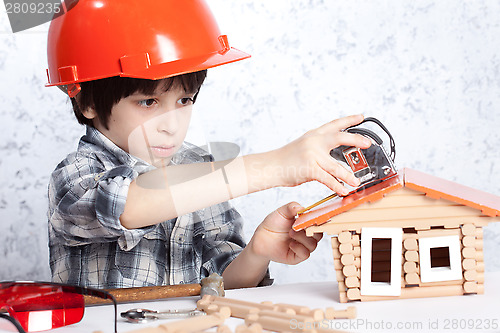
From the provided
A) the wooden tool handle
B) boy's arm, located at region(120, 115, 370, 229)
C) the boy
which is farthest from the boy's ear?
the wooden tool handle

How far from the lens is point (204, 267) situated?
4.04 ft

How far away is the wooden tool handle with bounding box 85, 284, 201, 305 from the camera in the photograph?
2.70 ft

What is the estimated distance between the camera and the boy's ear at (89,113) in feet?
3.71

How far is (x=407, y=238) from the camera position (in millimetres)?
800

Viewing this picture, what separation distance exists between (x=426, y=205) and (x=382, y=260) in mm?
109

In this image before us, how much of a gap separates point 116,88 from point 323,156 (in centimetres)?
41

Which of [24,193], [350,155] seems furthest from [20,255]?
[350,155]

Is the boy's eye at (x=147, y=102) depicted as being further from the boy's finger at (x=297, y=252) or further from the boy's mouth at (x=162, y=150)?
the boy's finger at (x=297, y=252)

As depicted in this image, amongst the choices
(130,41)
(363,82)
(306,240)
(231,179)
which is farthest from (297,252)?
(363,82)

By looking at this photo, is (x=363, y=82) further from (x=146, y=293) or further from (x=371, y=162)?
(x=146, y=293)

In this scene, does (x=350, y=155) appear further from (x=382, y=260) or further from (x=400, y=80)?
(x=400, y=80)

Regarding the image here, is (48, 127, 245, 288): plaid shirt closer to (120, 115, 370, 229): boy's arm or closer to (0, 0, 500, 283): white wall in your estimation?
(120, 115, 370, 229): boy's arm

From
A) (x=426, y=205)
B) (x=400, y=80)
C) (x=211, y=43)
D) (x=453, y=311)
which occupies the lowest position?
(x=453, y=311)

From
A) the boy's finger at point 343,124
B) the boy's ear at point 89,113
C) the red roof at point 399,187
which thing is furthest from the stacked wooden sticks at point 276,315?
the boy's ear at point 89,113
